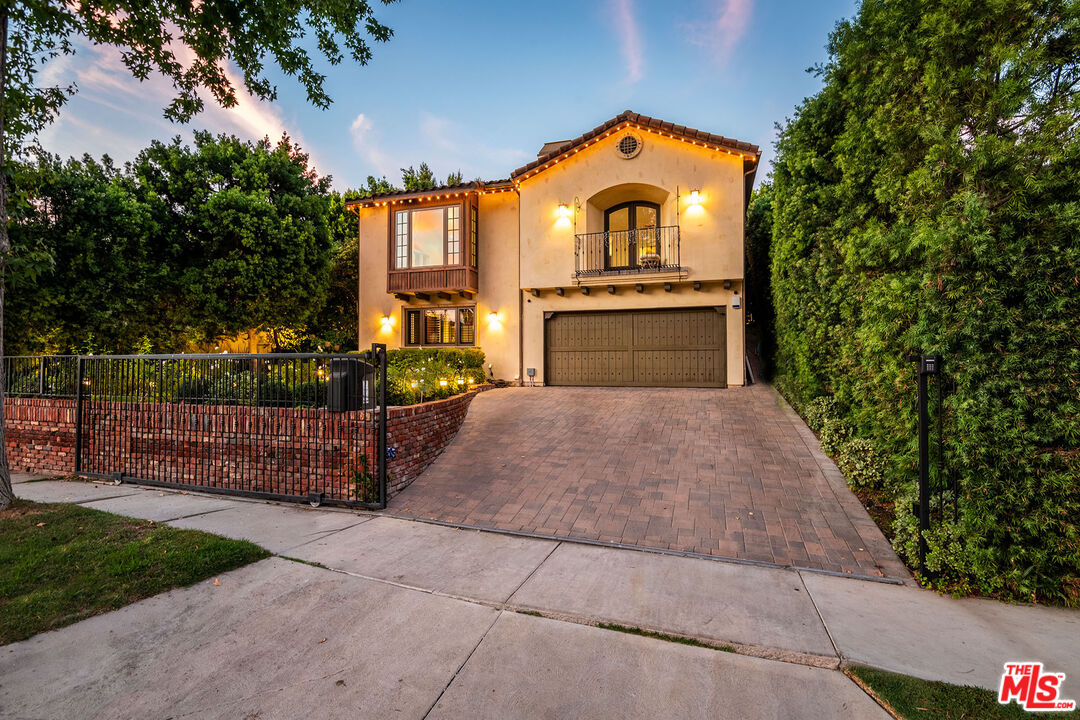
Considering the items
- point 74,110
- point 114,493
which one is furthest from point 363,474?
point 74,110

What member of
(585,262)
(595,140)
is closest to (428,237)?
(585,262)

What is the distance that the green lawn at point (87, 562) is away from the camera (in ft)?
9.32

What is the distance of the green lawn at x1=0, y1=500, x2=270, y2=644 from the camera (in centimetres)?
284

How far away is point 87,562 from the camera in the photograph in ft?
11.4

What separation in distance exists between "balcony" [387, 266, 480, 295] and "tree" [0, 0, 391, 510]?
734cm

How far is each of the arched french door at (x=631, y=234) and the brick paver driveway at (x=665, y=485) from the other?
554cm

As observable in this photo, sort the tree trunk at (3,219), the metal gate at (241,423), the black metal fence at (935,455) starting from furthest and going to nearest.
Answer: the metal gate at (241,423)
the tree trunk at (3,219)
the black metal fence at (935,455)

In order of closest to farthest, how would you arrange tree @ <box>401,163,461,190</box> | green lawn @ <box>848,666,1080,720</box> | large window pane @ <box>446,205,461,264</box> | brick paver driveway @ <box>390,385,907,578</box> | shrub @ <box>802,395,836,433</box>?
green lawn @ <box>848,666,1080,720</box> → brick paver driveway @ <box>390,385,907,578</box> → shrub @ <box>802,395,836,433</box> → large window pane @ <box>446,205,461,264</box> → tree @ <box>401,163,461,190</box>

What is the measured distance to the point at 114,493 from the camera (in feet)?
18.7

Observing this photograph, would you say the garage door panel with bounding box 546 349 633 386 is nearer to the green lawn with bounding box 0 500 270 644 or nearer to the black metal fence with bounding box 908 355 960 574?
the black metal fence with bounding box 908 355 960 574

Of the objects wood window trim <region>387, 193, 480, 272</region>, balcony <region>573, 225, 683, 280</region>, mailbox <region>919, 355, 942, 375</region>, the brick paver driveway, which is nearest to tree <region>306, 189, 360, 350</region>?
wood window trim <region>387, 193, 480, 272</region>

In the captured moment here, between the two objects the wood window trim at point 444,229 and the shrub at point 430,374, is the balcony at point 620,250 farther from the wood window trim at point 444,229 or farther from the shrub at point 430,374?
the shrub at point 430,374

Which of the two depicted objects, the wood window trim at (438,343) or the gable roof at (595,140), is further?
the wood window trim at (438,343)

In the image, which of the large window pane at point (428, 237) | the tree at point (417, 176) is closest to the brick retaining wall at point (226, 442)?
the large window pane at point (428, 237)
